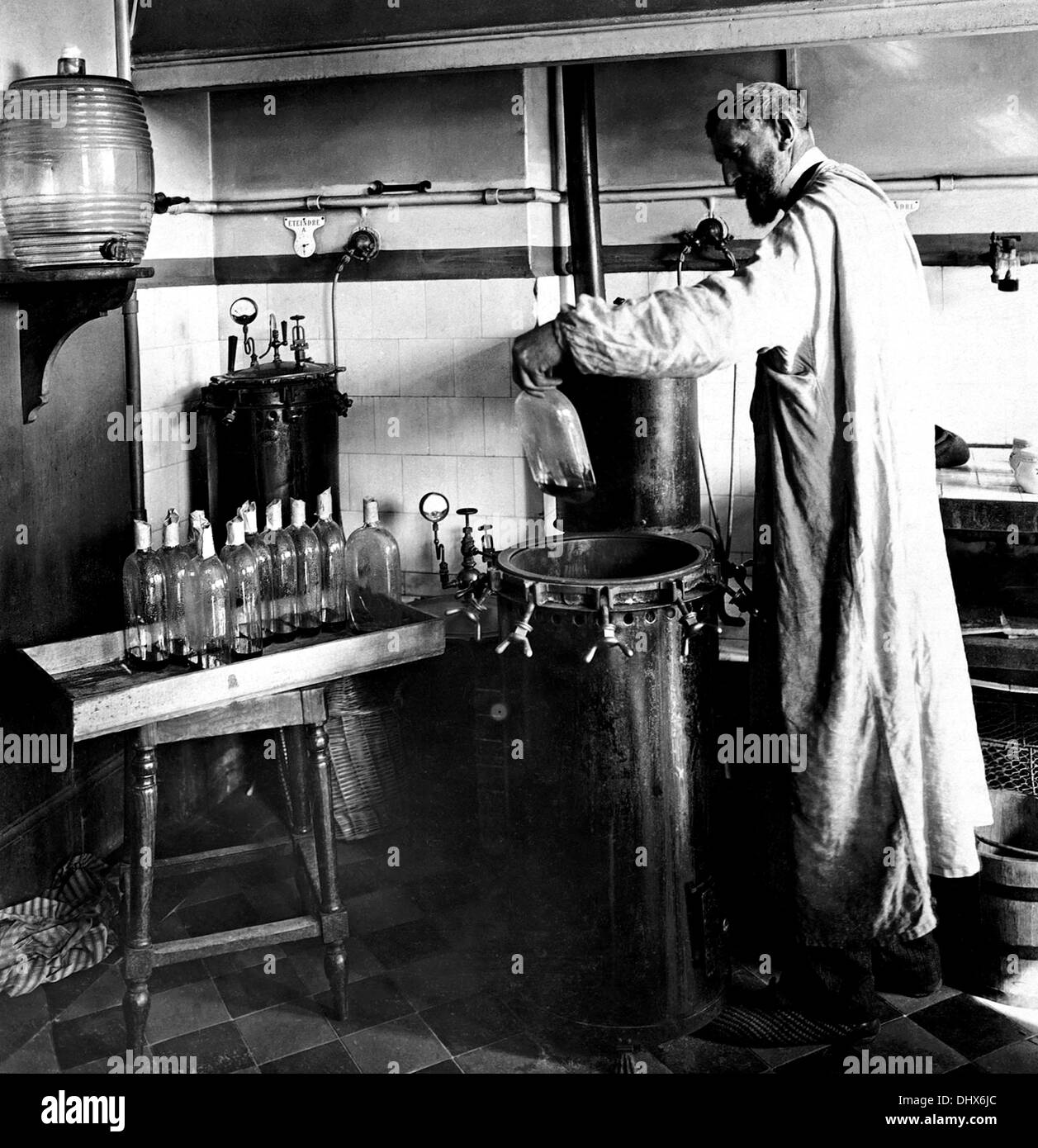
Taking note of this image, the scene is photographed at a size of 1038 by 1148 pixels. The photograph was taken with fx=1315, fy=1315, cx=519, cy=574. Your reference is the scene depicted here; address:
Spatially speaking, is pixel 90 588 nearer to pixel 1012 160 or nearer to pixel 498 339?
pixel 498 339

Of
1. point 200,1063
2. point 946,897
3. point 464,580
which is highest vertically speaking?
point 464,580

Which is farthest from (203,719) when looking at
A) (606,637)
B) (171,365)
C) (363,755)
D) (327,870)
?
(171,365)

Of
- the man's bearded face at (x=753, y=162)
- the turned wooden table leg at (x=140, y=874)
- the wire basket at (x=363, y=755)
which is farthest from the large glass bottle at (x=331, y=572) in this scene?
the man's bearded face at (x=753, y=162)

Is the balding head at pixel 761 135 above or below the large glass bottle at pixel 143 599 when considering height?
above

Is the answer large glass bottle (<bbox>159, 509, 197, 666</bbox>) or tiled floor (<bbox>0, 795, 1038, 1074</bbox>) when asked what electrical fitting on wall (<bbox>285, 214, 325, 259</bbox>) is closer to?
large glass bottle (<bbox>159, 509, 197, 666</bbox>)

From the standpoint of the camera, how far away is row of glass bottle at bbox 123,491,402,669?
352 cm

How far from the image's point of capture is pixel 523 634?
3248 millimetres

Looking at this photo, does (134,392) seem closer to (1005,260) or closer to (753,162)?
(753,162)

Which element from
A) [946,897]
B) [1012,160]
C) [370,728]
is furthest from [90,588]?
[1012,160]

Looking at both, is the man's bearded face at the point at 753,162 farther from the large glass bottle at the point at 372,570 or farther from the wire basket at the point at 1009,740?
the wire basket at the point at 1009,740

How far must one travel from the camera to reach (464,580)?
3.80m

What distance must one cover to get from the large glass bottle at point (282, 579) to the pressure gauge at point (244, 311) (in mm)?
1371

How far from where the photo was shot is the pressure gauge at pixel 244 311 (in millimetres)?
4867
